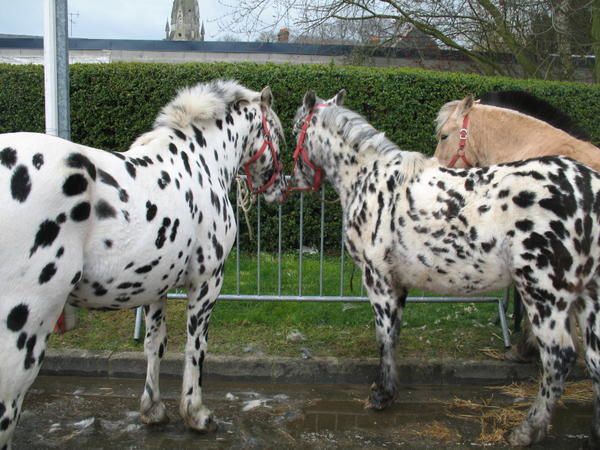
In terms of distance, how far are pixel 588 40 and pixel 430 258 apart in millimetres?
10074

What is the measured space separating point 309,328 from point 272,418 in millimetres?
1494

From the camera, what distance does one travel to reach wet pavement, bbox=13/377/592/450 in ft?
11.9

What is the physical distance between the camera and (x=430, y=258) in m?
3.72

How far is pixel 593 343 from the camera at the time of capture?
3.50 meters

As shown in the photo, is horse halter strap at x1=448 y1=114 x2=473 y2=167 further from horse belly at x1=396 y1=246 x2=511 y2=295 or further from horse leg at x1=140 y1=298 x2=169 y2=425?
horse leg at x1=140 y1=298 x2=169 y2=425

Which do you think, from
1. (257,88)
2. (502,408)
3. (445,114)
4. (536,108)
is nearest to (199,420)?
(502,408)

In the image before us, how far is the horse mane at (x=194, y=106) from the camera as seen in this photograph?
3.61m

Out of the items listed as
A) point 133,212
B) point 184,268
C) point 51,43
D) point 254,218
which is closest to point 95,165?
point 133,212

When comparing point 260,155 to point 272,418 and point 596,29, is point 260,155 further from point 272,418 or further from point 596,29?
point 596,29

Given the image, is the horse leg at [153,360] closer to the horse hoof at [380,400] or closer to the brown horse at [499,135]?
the horse hoof at [380,400]

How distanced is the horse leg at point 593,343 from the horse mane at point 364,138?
4.52 feet

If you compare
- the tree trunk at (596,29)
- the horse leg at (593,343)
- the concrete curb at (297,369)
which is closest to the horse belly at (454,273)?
the horse leg at (593,343)

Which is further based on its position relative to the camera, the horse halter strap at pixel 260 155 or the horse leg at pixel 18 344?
the horse halter strap at pixel 260 155

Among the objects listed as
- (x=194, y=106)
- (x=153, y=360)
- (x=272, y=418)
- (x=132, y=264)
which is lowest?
(x=272, y=418)
